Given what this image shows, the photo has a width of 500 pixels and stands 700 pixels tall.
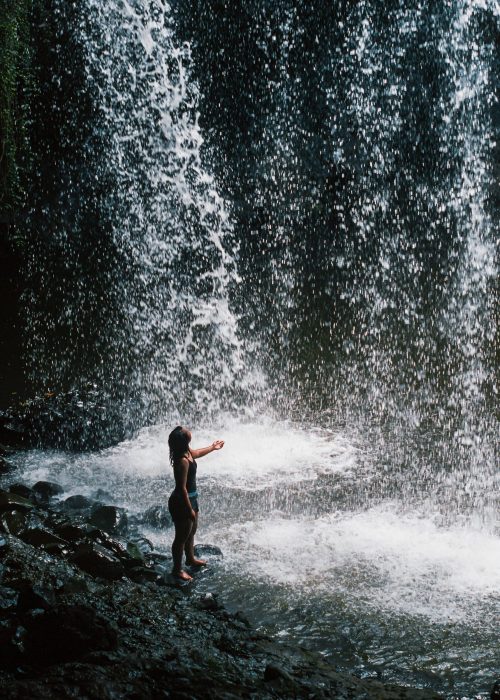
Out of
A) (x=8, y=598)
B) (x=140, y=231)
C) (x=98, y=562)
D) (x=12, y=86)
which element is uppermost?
(x=12, y=86)

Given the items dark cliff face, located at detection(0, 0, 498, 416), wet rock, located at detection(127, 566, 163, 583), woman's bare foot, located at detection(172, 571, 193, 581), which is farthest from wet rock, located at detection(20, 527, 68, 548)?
dark cliff face, located at detection(0, 0, 498, 416)

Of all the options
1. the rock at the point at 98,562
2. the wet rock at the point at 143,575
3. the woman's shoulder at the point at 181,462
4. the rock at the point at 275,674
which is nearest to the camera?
the rock at the point at 275,674

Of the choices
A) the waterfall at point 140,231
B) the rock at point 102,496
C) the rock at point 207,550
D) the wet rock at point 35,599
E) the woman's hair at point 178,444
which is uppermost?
the waterfall at point 140,231

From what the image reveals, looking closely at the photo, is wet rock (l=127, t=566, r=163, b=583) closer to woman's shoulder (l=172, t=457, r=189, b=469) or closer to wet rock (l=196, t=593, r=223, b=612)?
wet rock (l=196, t=593, r=223, b=612)

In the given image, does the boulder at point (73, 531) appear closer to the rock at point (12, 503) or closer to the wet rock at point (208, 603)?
the rock at point (12, 503)

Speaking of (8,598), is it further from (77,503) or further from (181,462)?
(77,503)

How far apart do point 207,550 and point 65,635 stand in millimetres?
3160

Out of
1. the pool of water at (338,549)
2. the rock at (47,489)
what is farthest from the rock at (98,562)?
the rock at (47,489)

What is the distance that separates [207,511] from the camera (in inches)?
339

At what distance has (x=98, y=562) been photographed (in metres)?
6.07

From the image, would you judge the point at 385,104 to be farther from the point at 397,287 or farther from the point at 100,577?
the point at 100,577

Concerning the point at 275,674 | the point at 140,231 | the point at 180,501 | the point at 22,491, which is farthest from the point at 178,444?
the point at 140,231

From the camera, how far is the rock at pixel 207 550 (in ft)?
23.4

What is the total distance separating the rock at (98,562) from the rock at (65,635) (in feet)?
5.76
